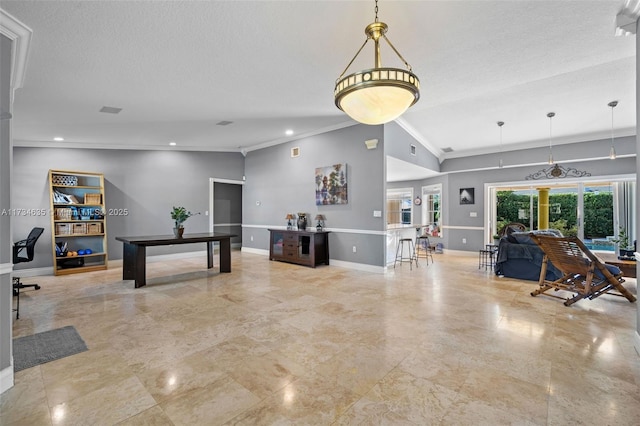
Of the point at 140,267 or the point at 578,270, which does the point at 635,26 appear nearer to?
the point at 578,270

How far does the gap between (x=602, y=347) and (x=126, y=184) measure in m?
8.61

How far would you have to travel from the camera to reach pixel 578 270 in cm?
384

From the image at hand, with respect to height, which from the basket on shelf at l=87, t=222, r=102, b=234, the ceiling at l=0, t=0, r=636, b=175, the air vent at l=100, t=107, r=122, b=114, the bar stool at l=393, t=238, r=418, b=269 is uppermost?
the ceiling at l=0, t=0, r=636, b=175

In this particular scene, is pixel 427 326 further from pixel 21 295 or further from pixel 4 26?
pixel 21 295

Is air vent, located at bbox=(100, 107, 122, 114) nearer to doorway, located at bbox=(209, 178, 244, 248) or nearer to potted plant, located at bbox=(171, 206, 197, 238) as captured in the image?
potted plant, located at bbox=(171, 206, 197, 238)

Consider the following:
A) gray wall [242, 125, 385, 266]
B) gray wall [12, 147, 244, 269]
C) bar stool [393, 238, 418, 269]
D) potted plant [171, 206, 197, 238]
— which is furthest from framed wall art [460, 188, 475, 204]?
potted plant [171, 206, 197, 238]

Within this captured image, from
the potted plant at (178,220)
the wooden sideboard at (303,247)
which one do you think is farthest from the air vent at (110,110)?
the wooden sideboard at (303,247)

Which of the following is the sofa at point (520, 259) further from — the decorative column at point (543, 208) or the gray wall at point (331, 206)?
the decorative column at point (543, 208)

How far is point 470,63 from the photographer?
11.4 ft

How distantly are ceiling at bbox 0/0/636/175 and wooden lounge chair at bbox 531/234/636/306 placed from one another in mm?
2222

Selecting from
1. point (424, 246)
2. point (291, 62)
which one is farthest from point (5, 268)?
point (424, 246)

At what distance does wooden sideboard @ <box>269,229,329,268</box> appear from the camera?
6188mm

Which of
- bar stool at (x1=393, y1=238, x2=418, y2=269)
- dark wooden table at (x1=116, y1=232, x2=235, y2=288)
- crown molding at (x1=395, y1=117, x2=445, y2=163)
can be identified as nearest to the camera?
dark wooden table at (x1=116, y1=232, x2=235, y2=288)

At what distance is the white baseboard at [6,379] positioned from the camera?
198 centimetres
